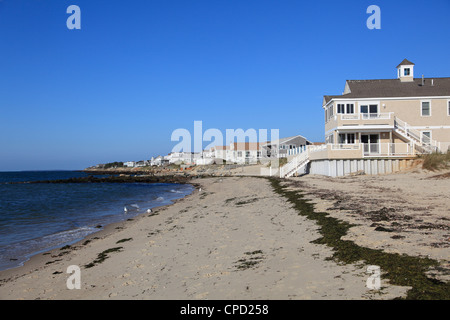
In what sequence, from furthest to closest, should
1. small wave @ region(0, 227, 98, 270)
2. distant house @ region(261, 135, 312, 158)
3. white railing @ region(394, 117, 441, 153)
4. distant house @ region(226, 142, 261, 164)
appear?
distant house @ region(226, 142, 261, 164) → distant house @ region(261, 135, 312, 158) → white railing @ region(394, 117, 441, 153) → small wave @ region(0, 227, 98, 270)

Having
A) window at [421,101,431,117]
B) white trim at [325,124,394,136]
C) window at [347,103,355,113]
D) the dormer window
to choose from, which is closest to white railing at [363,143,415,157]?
white trim at [325,124,394,136]

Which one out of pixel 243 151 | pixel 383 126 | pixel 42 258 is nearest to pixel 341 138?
pixel 383 126

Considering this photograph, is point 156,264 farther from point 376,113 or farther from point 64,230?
point 376,113

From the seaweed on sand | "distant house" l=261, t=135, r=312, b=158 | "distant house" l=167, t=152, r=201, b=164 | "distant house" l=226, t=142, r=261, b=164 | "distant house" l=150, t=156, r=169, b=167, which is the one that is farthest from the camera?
"distant house" l=150, t=156, r=169, b=167

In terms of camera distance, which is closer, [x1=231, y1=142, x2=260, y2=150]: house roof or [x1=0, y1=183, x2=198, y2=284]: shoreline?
[x1=0, y1=183, x2=198, y2=284]: shoreline

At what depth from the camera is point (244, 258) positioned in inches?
312

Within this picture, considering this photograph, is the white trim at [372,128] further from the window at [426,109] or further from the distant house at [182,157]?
the distant house at [182,157]

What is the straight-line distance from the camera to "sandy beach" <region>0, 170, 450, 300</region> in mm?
5907

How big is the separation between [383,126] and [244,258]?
1014 inches

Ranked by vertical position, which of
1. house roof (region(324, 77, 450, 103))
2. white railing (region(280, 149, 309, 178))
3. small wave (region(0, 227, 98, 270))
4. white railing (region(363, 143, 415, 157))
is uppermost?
house roof (region(324, 77, 450, 103))

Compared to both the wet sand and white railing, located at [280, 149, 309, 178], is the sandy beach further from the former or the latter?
white railing, located at [280, 149, 309, 178]

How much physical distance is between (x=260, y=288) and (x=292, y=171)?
29.2 metres

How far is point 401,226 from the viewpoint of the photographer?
867 cm

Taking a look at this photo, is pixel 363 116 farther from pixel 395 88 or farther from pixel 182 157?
pixel 182 157
